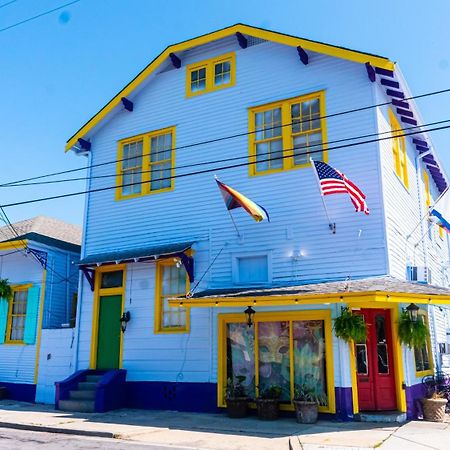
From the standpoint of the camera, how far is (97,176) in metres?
17.1

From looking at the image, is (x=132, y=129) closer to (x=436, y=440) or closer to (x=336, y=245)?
(x=336, y=245)

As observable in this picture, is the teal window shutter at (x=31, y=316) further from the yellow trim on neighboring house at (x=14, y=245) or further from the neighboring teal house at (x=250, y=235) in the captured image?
the neighboring teal house at (x=250, y=235)

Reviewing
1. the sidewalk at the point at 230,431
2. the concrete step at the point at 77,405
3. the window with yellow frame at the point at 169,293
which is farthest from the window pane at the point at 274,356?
the concrete step at the point at 77,405

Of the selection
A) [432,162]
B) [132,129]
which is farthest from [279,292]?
[432,162]

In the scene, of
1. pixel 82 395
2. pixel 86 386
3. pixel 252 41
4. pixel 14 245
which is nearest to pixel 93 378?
pixel 86 386

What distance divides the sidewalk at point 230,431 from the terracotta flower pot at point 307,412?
A: 7.0 inches

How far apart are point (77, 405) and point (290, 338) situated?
5931mm

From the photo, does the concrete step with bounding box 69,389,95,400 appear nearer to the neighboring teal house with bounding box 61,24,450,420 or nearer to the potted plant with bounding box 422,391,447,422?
the neighboring teal house with bounding box 61,24,450,420

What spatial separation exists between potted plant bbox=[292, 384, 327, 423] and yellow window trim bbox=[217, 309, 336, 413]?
29 centimetres

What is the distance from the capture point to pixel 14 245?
17.0m

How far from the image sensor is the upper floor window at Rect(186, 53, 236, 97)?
1546 centimetres

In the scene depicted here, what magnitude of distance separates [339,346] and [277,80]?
7.28 meters

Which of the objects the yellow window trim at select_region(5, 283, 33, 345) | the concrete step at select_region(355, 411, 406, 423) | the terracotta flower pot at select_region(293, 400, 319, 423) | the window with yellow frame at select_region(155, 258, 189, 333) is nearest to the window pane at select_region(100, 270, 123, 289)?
the window with yellow frame at select_region(155, 258, 189, 333)

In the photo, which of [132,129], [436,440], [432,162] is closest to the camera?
[436,440]
